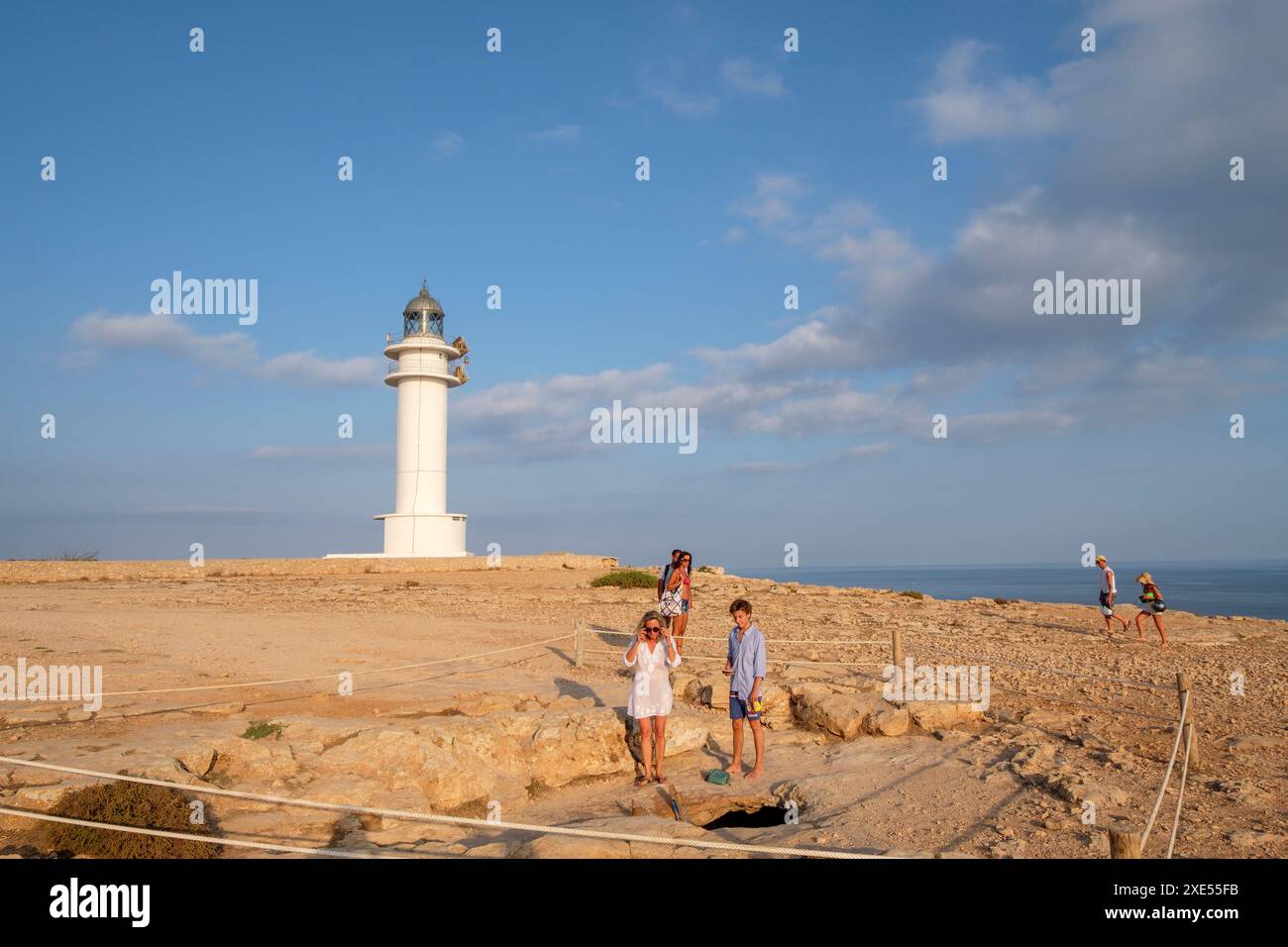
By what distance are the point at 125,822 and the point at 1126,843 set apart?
20.9 ft

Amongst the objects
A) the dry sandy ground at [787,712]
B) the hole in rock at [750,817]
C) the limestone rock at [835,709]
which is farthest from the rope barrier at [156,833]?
the limestone rock at [835,709]

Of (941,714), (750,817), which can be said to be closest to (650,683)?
(750,817)

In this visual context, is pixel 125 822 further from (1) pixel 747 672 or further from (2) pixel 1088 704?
(2) pixel 1088 704

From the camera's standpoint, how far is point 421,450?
32.4 metres

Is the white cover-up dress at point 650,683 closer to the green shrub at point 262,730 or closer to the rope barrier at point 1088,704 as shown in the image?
the green shrub at point 262,730

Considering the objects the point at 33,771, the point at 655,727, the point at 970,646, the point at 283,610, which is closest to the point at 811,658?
the point at 970,646

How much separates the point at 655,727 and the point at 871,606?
49.5ft

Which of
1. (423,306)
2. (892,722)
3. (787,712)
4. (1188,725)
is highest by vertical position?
(423,306)

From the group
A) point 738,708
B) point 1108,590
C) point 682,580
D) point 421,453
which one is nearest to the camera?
point 738,708

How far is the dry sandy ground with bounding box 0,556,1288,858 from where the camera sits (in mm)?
6277

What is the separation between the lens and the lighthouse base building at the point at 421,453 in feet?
104

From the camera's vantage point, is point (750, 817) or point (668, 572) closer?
point (750, 817)

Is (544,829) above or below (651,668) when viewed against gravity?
below

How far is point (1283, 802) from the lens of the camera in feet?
20.4
